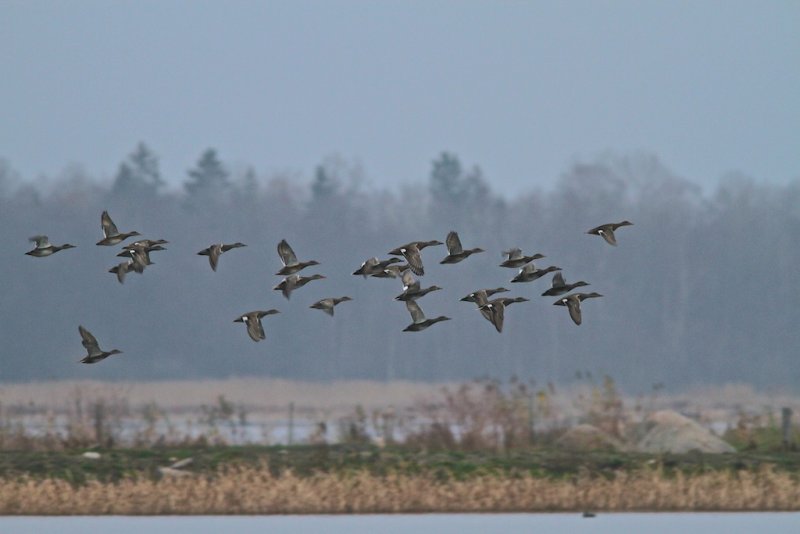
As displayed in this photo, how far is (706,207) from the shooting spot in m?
85.1

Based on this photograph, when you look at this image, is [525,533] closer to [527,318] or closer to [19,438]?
[19,438]

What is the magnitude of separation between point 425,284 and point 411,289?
61.1m

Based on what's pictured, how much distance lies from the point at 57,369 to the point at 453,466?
4371 centimetres

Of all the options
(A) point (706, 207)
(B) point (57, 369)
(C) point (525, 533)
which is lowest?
(C) point (525, 533)

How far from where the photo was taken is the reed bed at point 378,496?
86.9ft

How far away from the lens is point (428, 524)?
26516 mm

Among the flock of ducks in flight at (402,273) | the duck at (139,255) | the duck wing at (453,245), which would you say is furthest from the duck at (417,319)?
the duck at (139,255)

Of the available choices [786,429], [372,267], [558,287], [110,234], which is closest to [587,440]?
[786,429]

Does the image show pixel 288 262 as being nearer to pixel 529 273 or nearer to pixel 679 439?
pixel 529 273

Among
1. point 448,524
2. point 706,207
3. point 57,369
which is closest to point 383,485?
point 448,524

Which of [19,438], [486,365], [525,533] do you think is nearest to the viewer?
[525,533]

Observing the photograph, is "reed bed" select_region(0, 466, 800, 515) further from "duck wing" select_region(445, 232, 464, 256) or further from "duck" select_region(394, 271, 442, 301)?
"duck wing" select_region(445, 232, 464, 256)

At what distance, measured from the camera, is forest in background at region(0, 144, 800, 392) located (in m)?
73.9

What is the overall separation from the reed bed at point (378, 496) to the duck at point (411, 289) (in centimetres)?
569
